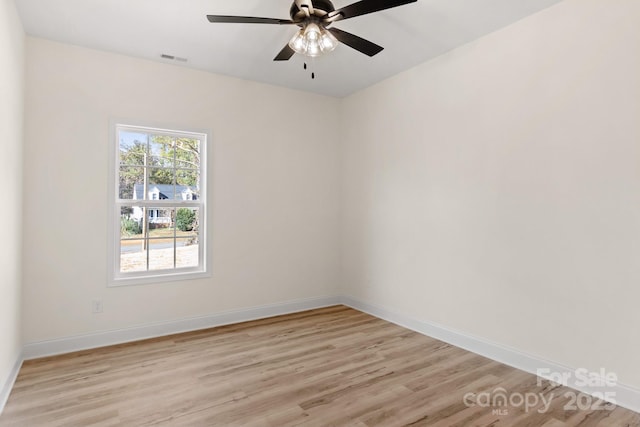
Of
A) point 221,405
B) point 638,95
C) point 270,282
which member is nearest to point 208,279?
point 270,282

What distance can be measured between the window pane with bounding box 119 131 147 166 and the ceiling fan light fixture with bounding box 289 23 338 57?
6.63 feet

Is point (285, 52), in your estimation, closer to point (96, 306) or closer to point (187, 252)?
point (187, 252)

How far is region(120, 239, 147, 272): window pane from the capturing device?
3502 millimetres

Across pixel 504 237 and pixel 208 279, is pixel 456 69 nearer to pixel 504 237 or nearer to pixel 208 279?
pixel 504 237

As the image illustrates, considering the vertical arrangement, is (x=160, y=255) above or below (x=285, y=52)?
below

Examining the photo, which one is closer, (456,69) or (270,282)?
(456,69)

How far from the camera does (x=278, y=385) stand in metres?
2.57

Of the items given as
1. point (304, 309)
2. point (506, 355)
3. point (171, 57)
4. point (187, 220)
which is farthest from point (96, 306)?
point (506, 355)

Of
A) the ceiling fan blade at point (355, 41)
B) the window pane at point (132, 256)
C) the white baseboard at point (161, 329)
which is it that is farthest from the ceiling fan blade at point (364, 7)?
the white baseboard at point (161, 329)

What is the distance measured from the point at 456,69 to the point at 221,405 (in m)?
3.46

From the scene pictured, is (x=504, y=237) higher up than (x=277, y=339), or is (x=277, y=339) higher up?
(x=504, y=237)

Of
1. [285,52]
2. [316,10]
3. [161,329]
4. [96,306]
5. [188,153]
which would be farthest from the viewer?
[188,153]

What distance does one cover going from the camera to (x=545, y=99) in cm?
270

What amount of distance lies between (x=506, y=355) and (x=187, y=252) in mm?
3273
